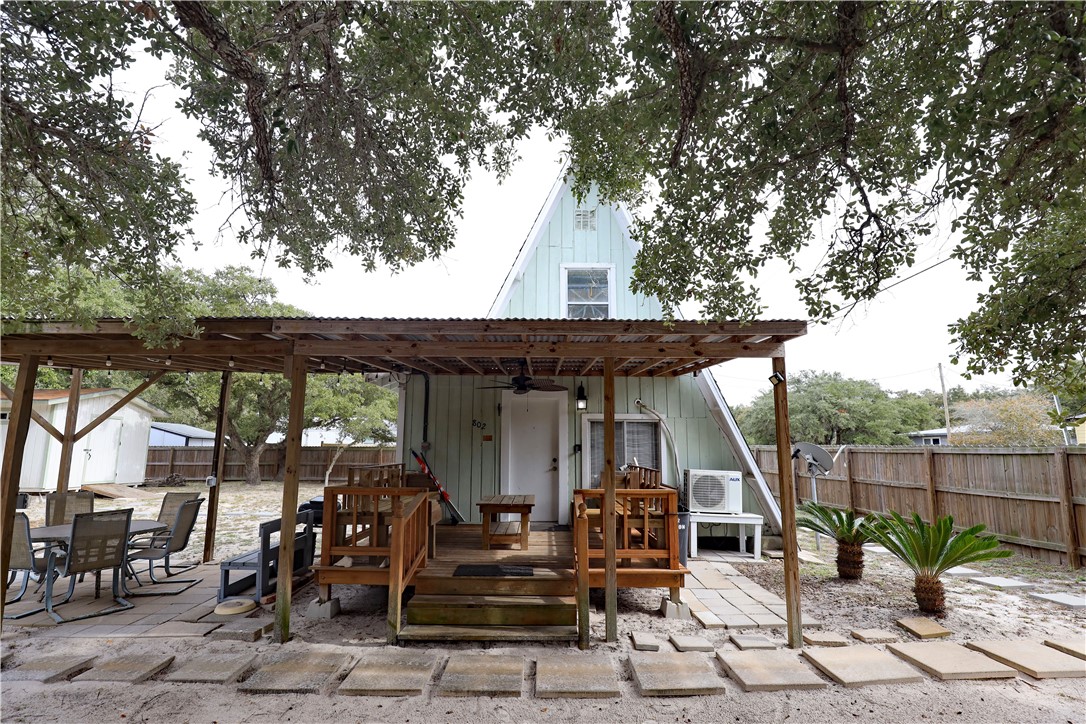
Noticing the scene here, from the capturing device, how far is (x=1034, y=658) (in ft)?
14.6

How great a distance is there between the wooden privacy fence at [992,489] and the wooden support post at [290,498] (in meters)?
9.74

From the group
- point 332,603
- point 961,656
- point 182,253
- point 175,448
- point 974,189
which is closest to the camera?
point 974,189

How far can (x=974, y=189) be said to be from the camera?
373cm

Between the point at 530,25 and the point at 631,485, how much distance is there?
530 cm

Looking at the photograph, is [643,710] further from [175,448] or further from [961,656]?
[175,448]

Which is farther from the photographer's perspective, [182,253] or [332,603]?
[332,603]

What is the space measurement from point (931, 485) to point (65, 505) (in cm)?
1323

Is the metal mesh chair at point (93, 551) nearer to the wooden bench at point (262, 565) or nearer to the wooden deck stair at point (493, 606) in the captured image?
the wooden bench at point (262, 565)

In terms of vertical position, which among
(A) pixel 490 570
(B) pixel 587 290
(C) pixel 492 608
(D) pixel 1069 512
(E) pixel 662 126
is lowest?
(C) pixel 492 608

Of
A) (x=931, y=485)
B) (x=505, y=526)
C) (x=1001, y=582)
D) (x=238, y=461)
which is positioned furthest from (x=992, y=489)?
(x=238, y=461)

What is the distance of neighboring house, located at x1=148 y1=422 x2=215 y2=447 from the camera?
80.1 ft

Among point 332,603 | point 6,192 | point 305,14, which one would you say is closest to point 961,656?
point 332,603

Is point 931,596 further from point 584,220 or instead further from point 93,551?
point 93,551

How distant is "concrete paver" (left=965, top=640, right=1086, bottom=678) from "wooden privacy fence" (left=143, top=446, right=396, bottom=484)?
1811cm
